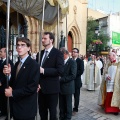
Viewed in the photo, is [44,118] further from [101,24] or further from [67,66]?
[101,24]

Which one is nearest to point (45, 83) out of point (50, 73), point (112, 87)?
point (50, 73)

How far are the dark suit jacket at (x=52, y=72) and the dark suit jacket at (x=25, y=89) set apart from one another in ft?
3.04

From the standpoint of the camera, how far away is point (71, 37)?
26609 millimetres

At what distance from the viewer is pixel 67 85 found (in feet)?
16.8

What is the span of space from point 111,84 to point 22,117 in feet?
13.0

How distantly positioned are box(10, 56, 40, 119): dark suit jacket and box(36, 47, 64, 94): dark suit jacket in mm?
928

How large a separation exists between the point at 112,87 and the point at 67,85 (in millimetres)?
1914

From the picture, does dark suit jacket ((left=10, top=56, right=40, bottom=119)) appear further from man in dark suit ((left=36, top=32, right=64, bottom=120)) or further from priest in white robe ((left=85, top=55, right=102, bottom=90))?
priest in white robe ((left=85, top=55, right=102, bottom=90))

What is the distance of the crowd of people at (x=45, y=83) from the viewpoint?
9.89 ft

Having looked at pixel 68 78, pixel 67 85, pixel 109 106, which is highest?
pixel 68 78

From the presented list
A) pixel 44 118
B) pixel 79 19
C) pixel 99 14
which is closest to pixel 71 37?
pixel 79 19

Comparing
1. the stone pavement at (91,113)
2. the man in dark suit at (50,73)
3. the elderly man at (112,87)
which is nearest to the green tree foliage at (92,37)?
the stone pavement at (91,113)

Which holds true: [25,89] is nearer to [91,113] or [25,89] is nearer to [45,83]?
[45,83]

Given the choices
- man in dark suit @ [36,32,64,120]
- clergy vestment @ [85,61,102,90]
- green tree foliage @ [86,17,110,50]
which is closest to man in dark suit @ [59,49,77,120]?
man in dark suit @ [36,32,64,120]
